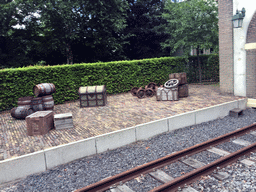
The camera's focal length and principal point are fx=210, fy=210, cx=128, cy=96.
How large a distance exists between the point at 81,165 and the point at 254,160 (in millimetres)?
5223

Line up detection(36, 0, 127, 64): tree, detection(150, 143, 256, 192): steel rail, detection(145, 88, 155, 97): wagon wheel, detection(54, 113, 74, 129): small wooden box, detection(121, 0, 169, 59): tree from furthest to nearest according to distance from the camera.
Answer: detection(121, 0, 169, 59): tree < detection(36, 0, 127, 64): tree < detection(145, 88, 155, 97): wagon wheel < detection(54, 113, 74, 129): small wooden box < detection(150, 143, 256, 192): steel rail

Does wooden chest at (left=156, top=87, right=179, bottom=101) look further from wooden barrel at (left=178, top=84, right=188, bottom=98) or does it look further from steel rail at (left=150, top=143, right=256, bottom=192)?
steel rail at (left=150, top=143, right=256, bottom=192)

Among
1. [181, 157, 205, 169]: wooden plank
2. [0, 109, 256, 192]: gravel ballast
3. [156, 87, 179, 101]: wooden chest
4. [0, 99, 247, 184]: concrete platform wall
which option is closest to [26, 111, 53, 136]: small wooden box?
[0, 99, 247, 184]: concrete platform wall

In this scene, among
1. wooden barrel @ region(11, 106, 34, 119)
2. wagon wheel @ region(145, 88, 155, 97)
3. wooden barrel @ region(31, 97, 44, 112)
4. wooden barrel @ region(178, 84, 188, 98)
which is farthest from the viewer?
wagon wheel @ region(145, 88, 155, 97)

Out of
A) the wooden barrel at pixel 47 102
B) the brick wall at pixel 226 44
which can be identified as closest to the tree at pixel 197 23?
the brick wall at pixel 226 44

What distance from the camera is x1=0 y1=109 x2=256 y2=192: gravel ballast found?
528 cm

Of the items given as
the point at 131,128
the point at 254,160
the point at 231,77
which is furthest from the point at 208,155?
the point at 231,77

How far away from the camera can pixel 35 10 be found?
1838 centimetres

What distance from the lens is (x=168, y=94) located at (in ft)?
42.5

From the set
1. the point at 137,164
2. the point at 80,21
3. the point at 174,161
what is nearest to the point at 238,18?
the point at 174,161

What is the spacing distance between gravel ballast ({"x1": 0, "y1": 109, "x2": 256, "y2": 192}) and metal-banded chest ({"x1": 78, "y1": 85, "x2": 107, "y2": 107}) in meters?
5.01

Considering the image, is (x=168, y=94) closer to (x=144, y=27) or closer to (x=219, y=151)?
(x=219, y=151)

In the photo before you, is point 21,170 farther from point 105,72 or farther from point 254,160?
point 105,72

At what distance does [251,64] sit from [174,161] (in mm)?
8918
